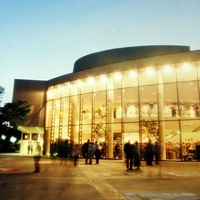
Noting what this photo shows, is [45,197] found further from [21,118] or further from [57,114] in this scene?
[21,118]

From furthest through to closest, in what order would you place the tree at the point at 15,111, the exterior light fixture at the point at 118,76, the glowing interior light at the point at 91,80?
the tree at the point at 15,111 → the glowing interior light at the point at 91,80 → the exterior light fixture at the point at 118,76

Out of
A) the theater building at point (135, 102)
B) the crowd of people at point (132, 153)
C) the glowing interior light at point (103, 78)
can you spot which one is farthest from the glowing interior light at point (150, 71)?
the crowd of people at point (132, 153)

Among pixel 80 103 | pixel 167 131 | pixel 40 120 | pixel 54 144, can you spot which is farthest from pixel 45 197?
pixel 40 120

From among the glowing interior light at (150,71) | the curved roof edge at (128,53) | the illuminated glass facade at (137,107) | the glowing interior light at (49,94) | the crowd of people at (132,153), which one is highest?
the curved roof edge at (128,53)

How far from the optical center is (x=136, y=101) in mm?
23969

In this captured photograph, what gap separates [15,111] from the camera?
3088 cm

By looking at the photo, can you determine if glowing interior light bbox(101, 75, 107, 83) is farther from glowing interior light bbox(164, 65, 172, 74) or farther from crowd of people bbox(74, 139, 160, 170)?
crowd of people bbox(74, 139, 160, 170)

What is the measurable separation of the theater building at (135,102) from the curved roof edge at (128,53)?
12 cm

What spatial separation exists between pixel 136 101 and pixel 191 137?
606 centimetres

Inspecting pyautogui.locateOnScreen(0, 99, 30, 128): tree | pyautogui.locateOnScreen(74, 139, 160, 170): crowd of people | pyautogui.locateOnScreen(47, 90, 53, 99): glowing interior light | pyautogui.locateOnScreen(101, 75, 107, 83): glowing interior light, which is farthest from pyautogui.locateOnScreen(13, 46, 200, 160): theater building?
pyautogui.locateOnScreen(0, 99, 30, 128): tree

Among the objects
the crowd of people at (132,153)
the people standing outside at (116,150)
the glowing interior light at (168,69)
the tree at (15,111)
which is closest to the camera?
the crowd of people at (132,153)

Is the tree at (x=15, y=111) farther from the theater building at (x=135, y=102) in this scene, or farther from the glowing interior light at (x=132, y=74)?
the glowing interior light at (x=132, y=74)

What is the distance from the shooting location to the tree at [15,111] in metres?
30.7

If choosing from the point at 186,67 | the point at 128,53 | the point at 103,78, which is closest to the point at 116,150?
the point at 103,78
